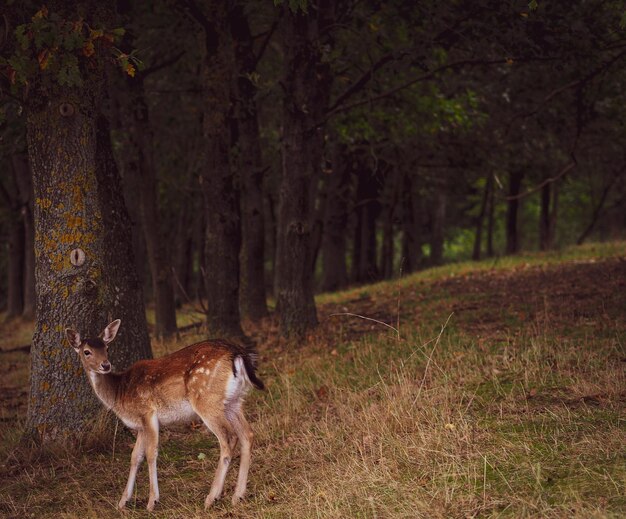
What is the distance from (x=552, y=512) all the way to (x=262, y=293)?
38.4 ft

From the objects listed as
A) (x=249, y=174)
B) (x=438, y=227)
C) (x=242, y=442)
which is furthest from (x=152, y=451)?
(x=438, y=227)

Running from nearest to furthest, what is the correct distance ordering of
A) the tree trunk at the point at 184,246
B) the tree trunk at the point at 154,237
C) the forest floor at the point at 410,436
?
the forest floor at the point at 410,436, the tree trunk at the point at 154,237, the tree trunk at the point at 184,246

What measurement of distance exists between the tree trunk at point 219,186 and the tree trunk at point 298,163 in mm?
998

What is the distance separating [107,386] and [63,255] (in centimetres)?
189

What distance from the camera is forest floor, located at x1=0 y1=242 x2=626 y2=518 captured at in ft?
17.2

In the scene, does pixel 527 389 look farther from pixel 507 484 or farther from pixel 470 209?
pixel 470 209

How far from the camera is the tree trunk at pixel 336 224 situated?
2361 cm

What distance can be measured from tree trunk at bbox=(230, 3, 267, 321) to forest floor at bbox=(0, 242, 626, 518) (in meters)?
4.24

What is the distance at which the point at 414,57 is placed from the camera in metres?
11.8

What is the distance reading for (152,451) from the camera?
21.1 ft

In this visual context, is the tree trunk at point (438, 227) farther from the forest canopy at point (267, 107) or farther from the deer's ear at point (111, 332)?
the deer's ear at point (111, 332)

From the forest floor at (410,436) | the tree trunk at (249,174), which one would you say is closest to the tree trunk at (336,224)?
the tree trunk at (249,174)

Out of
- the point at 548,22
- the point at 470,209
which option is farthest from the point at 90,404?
the point at 470,209

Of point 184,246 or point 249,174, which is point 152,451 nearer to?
point 249,174
